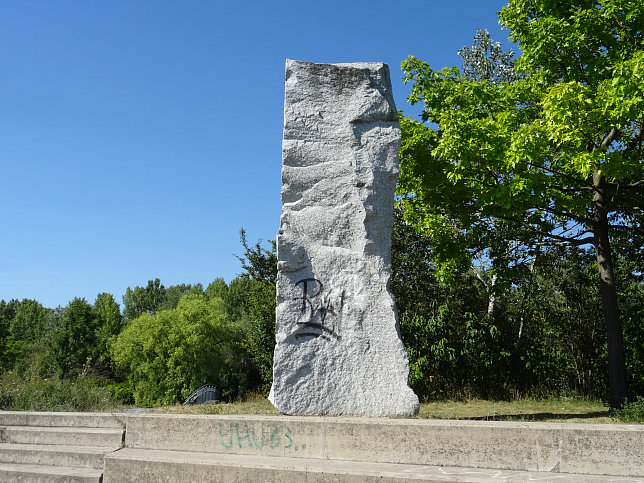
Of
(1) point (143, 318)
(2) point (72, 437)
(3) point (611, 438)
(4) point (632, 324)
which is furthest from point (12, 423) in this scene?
(1) point (143, 318)

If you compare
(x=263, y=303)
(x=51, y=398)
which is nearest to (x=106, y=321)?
(x=263, y=303)

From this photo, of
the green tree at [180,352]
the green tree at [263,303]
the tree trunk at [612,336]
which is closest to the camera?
the tree trunk at [612,336]

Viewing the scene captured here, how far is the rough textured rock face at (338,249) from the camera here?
20.3 ft

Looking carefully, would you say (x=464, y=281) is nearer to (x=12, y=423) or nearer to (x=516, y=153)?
(x=516, y=153)

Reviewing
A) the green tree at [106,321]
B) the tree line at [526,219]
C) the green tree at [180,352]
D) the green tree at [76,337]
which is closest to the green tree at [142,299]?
the green tree at [106,321]

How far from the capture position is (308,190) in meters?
6.83

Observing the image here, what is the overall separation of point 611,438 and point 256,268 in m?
14.8

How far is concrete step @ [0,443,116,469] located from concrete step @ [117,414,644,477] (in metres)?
0.37

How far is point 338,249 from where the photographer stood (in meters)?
6.68

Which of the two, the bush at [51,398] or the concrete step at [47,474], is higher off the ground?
the bush at [51,398]

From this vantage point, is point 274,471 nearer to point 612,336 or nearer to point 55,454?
point 55,454

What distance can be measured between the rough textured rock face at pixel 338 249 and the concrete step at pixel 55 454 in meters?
2.10

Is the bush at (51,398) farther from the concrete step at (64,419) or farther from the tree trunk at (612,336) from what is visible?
the tree trunk at (612,336)

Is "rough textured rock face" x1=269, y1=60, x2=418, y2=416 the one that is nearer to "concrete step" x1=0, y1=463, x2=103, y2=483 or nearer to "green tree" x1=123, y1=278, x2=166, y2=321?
"concrete step" x1=0, y1=463, x2=103, y2=483
